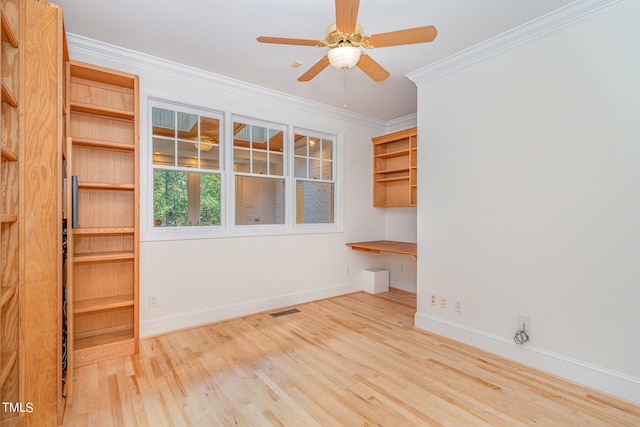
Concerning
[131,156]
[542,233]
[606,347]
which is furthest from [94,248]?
[606,347]

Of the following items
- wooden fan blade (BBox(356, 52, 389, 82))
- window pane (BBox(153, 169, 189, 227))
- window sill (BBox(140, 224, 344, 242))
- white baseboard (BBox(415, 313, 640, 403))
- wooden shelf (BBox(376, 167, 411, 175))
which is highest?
wooden fan blade (BBox(356, 52, 389, 82))

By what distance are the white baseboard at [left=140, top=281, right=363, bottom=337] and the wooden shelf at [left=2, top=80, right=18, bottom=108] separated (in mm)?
2088

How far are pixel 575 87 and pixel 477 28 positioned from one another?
85 centimetres

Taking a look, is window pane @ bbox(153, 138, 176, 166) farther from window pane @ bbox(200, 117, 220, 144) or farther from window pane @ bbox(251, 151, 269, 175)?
window pane @ bbox(251, 151, 269, 175)

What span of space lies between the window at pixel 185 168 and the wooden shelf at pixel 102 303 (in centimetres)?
78

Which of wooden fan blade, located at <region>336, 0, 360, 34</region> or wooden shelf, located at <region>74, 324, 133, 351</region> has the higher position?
wooden fan blade, located at <region>336, 0, 360, 34</region>

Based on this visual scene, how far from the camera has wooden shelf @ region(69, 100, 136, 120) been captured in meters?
2.39

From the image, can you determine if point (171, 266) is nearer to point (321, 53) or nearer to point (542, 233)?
point (321, 53)

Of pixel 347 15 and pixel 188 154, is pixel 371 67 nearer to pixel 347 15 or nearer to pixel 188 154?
pixel 347 15

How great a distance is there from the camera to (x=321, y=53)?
280cm

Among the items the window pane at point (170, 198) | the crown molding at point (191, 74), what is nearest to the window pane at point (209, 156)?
the window pane at point (170, 198)

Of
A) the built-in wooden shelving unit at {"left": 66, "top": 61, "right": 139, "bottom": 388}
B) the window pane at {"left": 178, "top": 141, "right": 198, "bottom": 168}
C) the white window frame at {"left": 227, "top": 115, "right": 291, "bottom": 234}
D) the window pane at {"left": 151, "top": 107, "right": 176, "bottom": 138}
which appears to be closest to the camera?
the built-in wooden shelving unit at {"left": 66, "top": 61, "right": 139, "bottom": 388}

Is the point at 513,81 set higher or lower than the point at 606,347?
higher

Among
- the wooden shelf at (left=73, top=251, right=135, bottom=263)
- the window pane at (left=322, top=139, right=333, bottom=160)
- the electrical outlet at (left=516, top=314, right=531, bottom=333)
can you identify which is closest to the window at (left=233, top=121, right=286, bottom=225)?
the window pane at (left=322, top=139, right=333, bottom=160)
